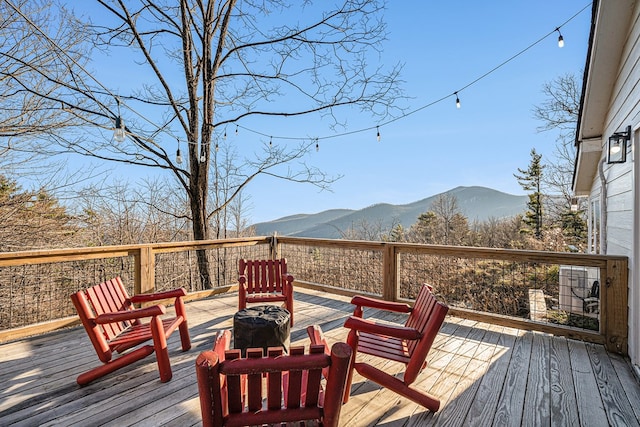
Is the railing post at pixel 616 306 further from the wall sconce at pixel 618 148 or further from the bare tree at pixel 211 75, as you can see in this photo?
the bare tree at pixel 211 75

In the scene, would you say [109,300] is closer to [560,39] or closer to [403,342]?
[403,342]

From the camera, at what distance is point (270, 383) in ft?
4.25

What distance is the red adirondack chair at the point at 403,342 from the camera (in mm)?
1953

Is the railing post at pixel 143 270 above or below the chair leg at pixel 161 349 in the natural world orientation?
above

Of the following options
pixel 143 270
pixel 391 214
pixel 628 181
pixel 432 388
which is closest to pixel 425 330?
pixel 432 388

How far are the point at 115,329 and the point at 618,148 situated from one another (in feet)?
16.5

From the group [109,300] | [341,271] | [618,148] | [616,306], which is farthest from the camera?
[341,271]

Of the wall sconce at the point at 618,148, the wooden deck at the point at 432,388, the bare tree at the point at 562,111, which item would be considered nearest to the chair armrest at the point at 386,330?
the wooden deck at the point at 432,388

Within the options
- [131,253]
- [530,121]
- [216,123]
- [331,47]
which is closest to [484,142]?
[530,121]

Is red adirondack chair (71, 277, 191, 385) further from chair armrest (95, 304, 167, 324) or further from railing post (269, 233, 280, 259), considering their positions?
railing post (269, 233, 280, 259)

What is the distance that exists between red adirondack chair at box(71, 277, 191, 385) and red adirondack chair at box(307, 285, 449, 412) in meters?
1.32

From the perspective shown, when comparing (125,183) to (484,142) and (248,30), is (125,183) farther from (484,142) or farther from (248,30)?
(484,142)

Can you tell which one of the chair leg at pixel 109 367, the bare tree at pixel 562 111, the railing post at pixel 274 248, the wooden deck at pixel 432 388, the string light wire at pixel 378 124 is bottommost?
the wooden deck at pixel 432 388

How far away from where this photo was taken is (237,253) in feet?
20.0
